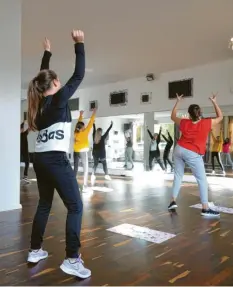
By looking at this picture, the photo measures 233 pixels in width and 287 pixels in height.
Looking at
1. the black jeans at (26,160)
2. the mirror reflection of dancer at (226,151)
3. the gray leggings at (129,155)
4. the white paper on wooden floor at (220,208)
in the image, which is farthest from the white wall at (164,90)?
the white paper on wooden floor at (220,208)

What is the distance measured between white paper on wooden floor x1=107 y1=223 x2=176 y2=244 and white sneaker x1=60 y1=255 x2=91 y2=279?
2.87 ft

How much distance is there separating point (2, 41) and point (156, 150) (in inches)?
224

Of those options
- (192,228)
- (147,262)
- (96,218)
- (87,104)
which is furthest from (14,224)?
(87,104)

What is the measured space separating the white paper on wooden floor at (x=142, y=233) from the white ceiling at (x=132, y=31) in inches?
115

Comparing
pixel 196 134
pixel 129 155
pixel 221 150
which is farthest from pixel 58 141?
pixel 129 155

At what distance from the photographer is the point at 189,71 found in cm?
764

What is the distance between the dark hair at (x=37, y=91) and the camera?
73.7 inches

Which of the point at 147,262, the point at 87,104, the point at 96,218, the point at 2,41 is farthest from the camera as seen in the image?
the point at 87,104

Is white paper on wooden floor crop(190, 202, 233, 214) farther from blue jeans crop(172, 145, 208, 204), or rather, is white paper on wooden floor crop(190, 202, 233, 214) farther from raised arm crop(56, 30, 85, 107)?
raised arm crop(56, 30, 85, 107)

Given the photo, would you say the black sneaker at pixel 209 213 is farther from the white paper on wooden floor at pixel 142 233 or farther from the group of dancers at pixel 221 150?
the group of dancers at pixel 221 150

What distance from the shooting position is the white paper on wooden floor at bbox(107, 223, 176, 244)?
268cm

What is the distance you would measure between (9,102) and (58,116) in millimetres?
2205

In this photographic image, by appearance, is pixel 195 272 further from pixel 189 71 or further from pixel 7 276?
pixel 189 71

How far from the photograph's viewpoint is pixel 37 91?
74.1 inches
